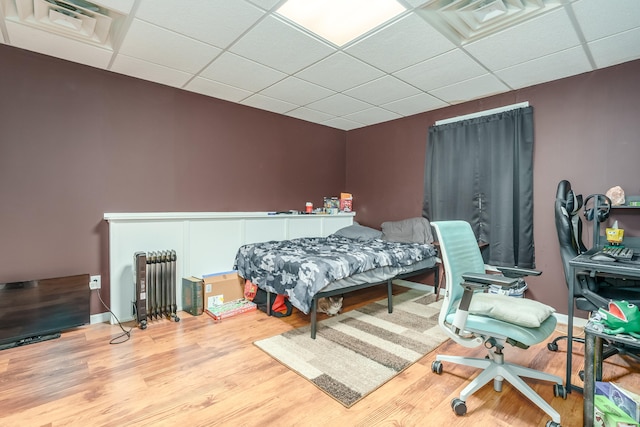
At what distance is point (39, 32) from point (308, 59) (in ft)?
6.79

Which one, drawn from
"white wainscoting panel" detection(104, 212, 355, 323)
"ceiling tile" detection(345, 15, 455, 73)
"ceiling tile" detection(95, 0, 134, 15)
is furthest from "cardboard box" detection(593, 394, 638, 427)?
"ceiling tile" detection(95, 0, 134, 15)

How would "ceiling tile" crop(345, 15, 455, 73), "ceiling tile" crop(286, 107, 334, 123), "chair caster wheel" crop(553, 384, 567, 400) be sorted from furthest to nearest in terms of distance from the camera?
→ "ceiling tile" crop(286, 107, 334, 123)
"ceiling tile" crop(345, 15, 455, 73)
"chair caster wheel" crop(553, 384, 567, 400)

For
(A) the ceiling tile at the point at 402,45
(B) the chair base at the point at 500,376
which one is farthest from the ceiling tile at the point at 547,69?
(B) the chair base at the point at 500,376

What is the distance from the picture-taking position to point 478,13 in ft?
7.07

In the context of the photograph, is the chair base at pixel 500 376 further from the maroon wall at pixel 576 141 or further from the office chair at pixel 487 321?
the maroon wall at pixel 576 141

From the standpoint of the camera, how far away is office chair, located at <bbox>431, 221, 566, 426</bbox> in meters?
1.58

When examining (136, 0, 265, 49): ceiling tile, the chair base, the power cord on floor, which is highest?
(136, 0, 265, 49): ceiling tile

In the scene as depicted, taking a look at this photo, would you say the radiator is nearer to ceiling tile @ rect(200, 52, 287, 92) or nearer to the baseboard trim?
the baseboard trim

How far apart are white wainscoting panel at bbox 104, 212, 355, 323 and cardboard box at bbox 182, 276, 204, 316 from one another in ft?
0.35

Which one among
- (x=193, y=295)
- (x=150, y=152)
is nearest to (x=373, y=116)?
(x=150, y=152)

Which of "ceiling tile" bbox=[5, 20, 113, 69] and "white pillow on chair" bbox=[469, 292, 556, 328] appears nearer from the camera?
"white pillow on chair" bbox=[469, 292, 556, 328]

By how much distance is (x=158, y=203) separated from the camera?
3.29m

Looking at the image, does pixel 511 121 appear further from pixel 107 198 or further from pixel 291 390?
pixel 107 198

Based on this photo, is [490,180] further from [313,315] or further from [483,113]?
[313,315]
